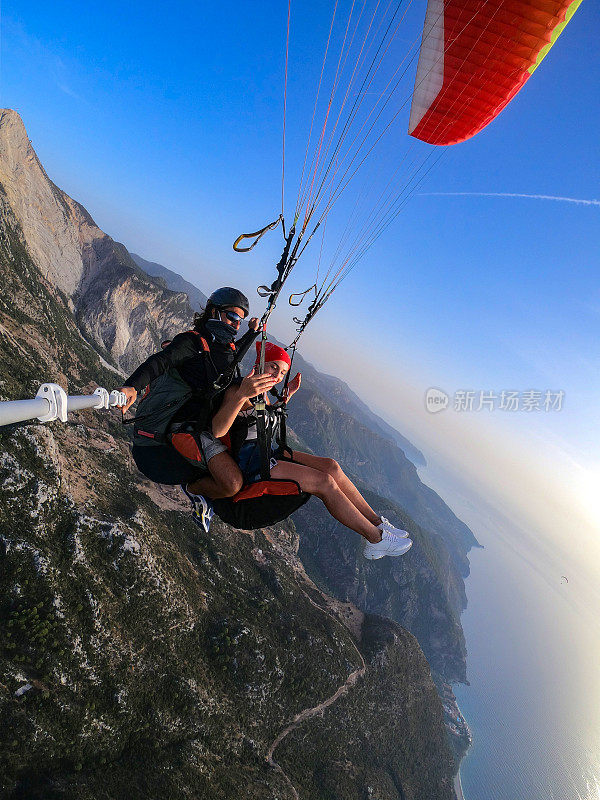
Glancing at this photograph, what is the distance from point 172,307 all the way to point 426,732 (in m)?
130

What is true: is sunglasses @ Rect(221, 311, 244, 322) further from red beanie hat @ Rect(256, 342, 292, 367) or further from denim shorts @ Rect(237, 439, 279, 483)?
denim shorts @ Rect(237, 439, 279, 483)

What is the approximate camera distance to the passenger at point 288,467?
4.32 meters

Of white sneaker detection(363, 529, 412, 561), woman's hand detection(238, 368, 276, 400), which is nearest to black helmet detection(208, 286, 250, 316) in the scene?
woman's hand detection(238, 368, 276, 400)

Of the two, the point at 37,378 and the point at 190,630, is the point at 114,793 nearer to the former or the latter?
the point at 190,630

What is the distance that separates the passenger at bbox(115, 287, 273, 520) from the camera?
14.7 ft

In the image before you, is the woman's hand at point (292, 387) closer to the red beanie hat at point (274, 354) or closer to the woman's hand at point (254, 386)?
the red beanie hat at point (274, 354)

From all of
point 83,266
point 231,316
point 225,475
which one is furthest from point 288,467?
point 83,266

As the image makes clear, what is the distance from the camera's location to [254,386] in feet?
13.0

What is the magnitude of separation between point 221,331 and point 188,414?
1269mm

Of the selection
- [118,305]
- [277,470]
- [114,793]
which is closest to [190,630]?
[114,793]

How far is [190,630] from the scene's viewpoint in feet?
133

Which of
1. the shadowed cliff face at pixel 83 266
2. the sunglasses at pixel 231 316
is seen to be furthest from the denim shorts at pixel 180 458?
the shadowed cliff face at pixel 83 266

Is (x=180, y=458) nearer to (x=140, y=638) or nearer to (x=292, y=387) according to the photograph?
(x=292, y=387)

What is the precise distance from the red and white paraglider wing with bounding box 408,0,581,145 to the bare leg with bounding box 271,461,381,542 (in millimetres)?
10433
